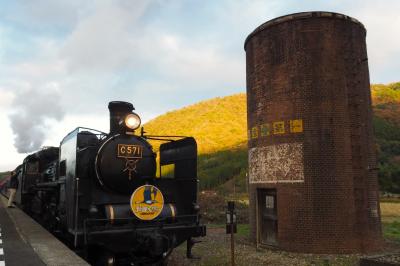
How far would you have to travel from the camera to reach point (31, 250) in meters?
8.44

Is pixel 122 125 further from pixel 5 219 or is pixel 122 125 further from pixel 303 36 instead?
pixel 5 219

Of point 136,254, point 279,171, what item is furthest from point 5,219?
point 279,171

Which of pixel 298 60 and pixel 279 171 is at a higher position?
pixel 298 60

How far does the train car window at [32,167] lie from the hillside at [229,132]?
29.3 metres

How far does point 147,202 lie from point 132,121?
74.5 inches

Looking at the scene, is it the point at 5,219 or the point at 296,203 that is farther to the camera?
the point at 5,219

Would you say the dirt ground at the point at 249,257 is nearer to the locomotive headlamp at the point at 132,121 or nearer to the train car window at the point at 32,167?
the locomotive headlamp at the point at 132,121

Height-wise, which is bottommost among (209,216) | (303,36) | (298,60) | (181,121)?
(209,216)

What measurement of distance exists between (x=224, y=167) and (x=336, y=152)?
42.1 meters

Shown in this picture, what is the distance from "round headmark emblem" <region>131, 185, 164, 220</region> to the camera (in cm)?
825

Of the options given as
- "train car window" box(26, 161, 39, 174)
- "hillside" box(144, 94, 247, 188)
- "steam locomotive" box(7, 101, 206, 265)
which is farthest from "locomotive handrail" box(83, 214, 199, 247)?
"hillside" box(144, 94, 247, 188)

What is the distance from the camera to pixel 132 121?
8914 millimetres

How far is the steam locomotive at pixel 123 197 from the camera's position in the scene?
7879 mm

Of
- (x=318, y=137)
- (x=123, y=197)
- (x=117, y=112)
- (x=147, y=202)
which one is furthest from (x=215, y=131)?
(x=147, y=202)
